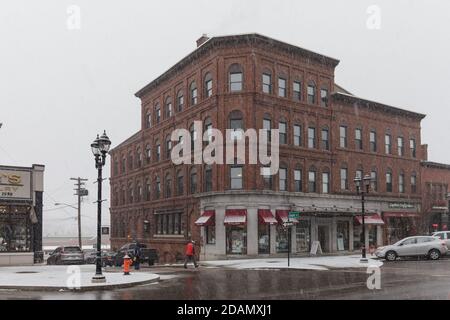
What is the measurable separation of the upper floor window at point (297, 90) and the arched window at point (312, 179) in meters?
5.56

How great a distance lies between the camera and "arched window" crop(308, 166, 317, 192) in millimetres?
42438

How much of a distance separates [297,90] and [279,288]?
2608 cm

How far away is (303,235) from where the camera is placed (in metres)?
41.3

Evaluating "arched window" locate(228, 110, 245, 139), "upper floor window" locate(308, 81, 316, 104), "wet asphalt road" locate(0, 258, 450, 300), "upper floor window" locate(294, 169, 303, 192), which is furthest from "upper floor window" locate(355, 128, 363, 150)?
"wet asphalt road" locate(0, 258, 450, 300)

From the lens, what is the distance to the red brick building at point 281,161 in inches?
1513

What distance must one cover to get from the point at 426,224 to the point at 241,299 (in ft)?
130

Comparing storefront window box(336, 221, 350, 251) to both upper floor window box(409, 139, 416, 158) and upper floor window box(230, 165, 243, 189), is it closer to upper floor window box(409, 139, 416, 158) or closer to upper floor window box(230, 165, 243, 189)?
upper floor window box(230, 165, 243, 189)

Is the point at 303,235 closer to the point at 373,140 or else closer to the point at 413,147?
the point at 373,140

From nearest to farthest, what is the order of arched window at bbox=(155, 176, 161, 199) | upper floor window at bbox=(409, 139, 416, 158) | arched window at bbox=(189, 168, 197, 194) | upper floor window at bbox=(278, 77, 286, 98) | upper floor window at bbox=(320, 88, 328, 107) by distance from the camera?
upper floor window at bbox=(278, 77, 286, 98)
arched window at bbox=(189, 168, 197, 194)
upper floor window at bbox=(320, 88, 328, 107)
arched window at bbox=(155, 176, 161, 199)
upper floor window at bbox=(409, 139, 416, 158)

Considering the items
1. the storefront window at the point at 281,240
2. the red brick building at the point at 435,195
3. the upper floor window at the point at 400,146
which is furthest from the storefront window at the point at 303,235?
the red brick building at the point at 435,195

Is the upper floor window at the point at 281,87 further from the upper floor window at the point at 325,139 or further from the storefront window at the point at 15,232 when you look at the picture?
the storefront window at the point at 15,232

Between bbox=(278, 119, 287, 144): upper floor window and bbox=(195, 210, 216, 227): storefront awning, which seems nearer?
bbox=(195, 210, 216, 227): storefront awning

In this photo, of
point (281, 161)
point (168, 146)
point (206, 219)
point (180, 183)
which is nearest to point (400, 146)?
point (281, 161)

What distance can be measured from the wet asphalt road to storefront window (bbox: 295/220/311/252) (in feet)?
59.1
